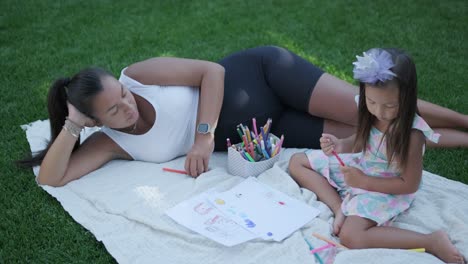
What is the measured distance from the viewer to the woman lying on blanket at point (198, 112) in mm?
2305

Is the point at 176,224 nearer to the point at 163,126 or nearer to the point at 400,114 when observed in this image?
the point at 163,126

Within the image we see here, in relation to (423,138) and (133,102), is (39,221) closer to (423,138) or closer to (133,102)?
(133,102)

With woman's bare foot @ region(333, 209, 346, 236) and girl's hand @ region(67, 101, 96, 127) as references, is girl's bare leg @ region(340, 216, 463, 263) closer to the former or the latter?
woman's bare foot @ region(333, 209, 346, 236)

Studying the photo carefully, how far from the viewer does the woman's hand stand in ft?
7.69

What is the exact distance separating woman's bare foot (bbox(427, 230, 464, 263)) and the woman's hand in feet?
3.48

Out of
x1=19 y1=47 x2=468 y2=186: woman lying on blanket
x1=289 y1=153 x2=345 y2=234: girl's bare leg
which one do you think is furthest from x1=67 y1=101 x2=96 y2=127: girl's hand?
x1=289 y1=153 x2=345 y2=234: girl's bare leg

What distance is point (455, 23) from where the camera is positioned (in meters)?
4.27

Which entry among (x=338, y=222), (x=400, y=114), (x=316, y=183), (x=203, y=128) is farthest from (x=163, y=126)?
(x=400, y=114)

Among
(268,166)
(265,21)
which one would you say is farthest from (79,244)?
(265,21)

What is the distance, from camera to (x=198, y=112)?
251 centimetres

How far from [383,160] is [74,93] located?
1.35m

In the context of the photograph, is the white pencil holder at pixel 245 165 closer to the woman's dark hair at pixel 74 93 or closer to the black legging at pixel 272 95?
the black legging at pixel 272 95

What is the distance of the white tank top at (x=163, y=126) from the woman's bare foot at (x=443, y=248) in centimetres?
125

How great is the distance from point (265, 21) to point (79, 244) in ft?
10.4
